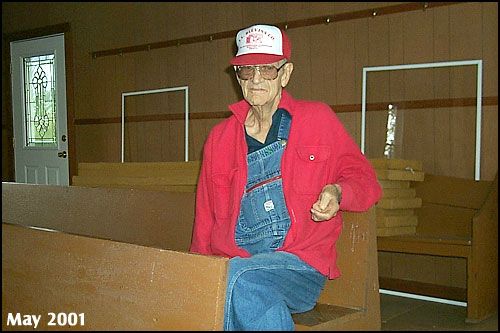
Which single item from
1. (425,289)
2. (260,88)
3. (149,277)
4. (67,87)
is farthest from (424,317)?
(67,87)

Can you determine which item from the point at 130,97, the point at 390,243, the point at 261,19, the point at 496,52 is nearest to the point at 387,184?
the point at 390,243

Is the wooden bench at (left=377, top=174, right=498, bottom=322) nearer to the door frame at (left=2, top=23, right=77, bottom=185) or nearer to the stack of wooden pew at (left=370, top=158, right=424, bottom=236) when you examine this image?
the stack of wooden pew at (left=370, top=158, right=424, bottom=236)

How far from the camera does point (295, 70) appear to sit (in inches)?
175

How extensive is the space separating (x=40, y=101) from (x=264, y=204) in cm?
502

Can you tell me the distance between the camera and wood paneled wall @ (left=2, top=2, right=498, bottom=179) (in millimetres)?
3643

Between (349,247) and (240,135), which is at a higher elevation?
(240,135)

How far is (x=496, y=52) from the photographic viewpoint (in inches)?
138

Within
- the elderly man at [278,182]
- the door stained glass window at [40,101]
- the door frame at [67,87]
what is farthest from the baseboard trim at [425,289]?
the door stained glass window at [40,101]

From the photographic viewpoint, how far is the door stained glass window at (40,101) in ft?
20.5

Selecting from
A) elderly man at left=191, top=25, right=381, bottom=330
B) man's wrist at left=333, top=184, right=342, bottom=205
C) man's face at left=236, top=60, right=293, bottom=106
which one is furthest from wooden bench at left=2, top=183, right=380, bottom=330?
man's face at left=236, top=60, right=293, bottom=106

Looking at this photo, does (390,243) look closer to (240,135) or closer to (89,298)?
(240,135)

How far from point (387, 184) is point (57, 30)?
13.2 feet

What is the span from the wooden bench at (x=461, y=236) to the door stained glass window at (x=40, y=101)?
384cm

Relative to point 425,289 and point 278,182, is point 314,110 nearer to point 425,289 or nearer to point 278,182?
point 278,182
